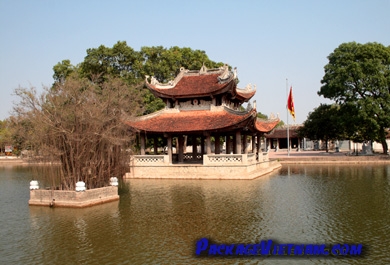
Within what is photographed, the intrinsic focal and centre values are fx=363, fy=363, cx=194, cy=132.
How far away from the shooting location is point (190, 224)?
12.3m

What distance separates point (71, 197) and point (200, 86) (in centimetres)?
1623

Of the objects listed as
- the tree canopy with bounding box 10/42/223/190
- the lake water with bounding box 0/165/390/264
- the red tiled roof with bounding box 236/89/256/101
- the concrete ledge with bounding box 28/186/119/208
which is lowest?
the lake water with bounding box 0/165/390/264

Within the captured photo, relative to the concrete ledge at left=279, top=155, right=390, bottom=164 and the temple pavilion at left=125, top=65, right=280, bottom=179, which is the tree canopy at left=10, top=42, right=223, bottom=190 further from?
the concrete ledge at left=279, top=155, right=390, bottom=164

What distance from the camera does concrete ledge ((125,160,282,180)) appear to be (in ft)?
80.4

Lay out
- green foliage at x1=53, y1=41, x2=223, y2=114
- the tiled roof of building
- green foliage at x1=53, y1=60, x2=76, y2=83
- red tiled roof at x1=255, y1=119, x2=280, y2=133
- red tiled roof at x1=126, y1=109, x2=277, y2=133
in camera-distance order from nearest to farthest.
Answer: red tiled roof at x1=126, y1=109, x2=277, y2=133 < red tiled roof at x1=255, y1=119, x2=280, y2=133 < green foliage at x1=53, y1=41, x2=223, y2=114 < green foliage at x1=53, y1=60, x2=76, y2=83 < the tiled roof of building

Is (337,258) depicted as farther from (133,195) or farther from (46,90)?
(46,90)

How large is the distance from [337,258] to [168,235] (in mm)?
4806

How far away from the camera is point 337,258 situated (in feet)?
29.3

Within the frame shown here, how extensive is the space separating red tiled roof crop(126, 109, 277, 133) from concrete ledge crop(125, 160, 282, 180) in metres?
2.68

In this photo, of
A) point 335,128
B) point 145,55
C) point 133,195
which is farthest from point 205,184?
point 335,128

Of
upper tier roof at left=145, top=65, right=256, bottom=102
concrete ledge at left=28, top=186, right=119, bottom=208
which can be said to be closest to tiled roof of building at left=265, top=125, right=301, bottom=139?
upper tier roof at left=145, top=65, right=256, bottom=102

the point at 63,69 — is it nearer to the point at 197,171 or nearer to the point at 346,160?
the point at 197,171

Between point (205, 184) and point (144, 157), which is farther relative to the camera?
point (144, 157)

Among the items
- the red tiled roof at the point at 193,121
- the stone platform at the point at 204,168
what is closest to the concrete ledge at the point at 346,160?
the red tiled roof at the point at 193,121
